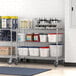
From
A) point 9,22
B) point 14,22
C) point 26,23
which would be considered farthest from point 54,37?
point 9,22

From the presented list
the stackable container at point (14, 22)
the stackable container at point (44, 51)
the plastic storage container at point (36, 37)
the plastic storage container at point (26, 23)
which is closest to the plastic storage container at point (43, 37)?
the plastic storage container at point (36, 37)

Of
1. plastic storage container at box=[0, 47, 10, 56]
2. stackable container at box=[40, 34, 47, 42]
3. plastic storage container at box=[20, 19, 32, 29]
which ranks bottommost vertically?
plastic storage container at box=[0, 47, 10, 56]

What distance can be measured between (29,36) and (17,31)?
46 cm

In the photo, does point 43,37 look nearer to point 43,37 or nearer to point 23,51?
point 43,37

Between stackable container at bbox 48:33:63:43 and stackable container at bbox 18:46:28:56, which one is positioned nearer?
stackable container at bbox 48:33:63:43

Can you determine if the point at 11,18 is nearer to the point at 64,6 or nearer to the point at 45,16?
the point at 45,16

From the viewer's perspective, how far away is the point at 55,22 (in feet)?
24.8

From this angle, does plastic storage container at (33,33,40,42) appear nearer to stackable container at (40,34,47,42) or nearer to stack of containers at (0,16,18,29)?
stackable container at (40,34,47,42)

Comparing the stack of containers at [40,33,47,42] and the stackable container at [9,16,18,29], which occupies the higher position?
the stackable container at [9,16,18,29]

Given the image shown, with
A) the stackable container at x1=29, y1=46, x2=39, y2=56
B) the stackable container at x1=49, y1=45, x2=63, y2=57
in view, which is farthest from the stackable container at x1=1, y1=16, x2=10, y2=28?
the stackable container at x1=49, y1=45, x2=63, y2=57

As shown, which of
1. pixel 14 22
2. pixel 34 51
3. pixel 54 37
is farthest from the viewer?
pixel 14 22

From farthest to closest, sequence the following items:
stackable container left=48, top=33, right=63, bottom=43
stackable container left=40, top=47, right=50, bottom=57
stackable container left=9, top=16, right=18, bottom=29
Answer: stackable container left=9, top=16, right=18, bottom=29
stackable container left=40, top=47, right=50, bottom=57
stackable container left=48, top=33, right=63, bottom=43

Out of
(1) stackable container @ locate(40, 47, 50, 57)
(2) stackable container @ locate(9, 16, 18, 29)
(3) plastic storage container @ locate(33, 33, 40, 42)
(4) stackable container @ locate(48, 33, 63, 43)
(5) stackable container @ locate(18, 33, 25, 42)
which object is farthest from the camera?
(2) stackable container @ locate(9, 16, 18, 29)

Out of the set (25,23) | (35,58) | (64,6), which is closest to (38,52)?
(35,58)
